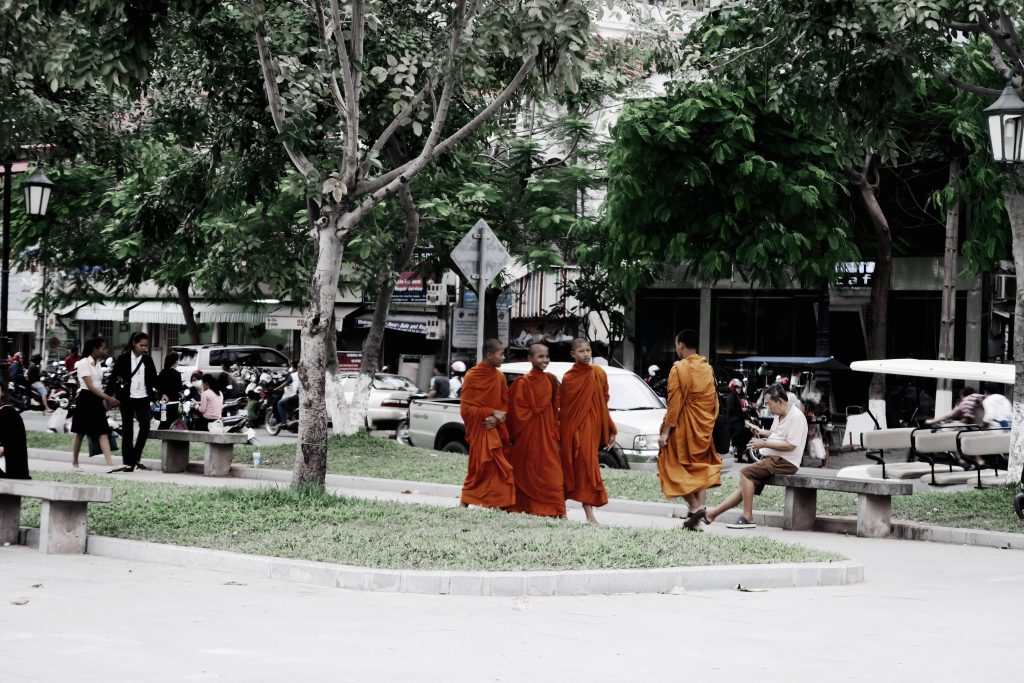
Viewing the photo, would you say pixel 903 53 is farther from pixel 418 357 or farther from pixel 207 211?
pixel 418 357

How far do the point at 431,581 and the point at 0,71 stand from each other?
34.1 feet

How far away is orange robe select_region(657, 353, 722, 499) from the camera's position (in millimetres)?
13109

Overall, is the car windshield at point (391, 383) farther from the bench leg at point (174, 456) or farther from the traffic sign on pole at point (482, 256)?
the traffic sign on pole at point (482, 256)

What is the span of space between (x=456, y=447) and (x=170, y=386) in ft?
14.1

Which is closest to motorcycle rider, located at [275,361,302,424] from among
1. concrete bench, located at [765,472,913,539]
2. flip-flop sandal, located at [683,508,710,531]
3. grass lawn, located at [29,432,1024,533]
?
grass lawn, located at [29,432,1024,533]

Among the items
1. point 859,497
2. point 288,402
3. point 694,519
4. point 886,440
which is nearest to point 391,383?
point 288,402

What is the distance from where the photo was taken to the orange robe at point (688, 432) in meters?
13.1

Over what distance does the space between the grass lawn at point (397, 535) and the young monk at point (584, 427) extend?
5.09 feet

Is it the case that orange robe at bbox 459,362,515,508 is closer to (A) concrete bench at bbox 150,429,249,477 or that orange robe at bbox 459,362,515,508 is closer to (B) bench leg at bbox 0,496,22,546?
(B) bench leg at bbox 0,496,22,546

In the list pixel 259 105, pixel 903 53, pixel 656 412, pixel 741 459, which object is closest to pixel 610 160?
pixel 741 459

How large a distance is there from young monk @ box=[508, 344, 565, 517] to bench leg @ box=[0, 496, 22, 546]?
4349 millimetres

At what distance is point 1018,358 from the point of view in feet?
52.6

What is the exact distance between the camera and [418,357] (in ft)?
135

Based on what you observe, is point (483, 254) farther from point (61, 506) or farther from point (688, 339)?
point (61, 506)
